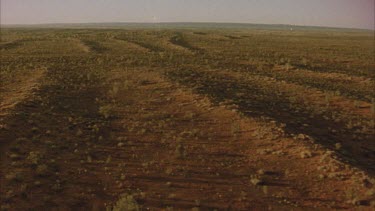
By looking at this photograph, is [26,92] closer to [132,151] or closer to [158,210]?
[132,151]

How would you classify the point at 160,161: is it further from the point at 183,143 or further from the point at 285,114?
the point at 285,114

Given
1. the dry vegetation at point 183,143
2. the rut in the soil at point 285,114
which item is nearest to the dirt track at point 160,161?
the dry vegetation at point 183,143

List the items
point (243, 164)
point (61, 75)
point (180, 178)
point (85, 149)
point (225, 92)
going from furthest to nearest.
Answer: point (61, 75), point (225, 92), point (85, 149), point (243, 164), point (180, 178)

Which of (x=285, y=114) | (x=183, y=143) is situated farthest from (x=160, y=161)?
(x=285, y=114)

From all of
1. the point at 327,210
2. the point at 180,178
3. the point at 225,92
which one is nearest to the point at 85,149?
the point at 180,178

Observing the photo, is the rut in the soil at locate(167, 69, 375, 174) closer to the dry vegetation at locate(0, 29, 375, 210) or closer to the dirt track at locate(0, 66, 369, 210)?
the dry vegetation at locate(0, 29, 375, 210)

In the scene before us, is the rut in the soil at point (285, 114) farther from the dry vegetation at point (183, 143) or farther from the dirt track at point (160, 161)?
the dirt track at point (160, 161)

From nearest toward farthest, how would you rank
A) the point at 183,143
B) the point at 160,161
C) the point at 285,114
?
the point at 160,161
the point at 183,143
the point at 285,114

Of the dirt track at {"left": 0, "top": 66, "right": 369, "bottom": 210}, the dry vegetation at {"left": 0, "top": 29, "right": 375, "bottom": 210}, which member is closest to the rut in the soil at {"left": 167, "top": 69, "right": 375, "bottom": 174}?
the dry vegetation at {"left": 0, "top": 29, "right": 375, "bottom": 210}
